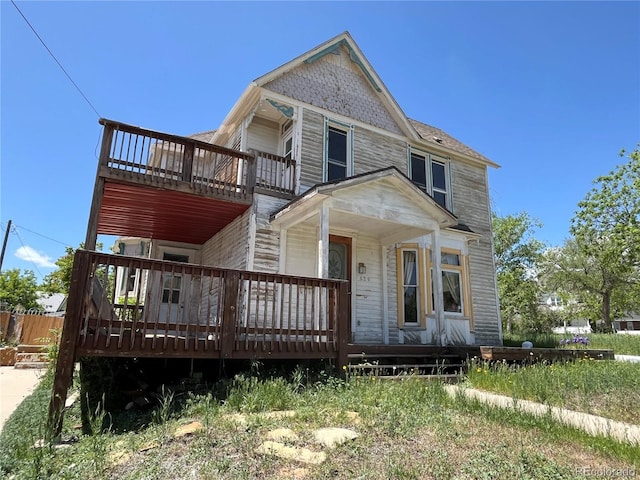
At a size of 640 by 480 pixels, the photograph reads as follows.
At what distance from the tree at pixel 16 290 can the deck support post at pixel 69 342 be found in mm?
37984

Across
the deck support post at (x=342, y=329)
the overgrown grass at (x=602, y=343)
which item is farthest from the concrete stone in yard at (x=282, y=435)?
the overgrown grass at (x=602, y=343)

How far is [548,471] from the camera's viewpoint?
9.25 feet

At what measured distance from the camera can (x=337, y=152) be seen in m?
10.7

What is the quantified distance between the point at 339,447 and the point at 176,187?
6201mm

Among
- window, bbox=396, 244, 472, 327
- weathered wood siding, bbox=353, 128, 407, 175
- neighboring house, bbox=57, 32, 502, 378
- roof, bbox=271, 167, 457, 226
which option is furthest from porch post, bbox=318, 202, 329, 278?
window, bbox=396, 244, 472, 327

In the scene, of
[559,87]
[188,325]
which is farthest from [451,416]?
[559,87]

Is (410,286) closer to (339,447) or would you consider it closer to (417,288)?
(417,288)

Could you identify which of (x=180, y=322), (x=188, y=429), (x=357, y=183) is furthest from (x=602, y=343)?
(x=188, y=429)

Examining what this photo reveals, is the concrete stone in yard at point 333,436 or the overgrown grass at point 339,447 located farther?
the concrete stone in yard at point 333,436

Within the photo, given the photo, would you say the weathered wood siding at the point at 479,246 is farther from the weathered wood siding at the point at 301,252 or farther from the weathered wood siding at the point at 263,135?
the weathered wood siding at the point at 263,135

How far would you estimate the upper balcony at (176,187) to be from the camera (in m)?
7.62

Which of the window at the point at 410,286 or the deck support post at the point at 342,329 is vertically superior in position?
the window at the point at 410,286

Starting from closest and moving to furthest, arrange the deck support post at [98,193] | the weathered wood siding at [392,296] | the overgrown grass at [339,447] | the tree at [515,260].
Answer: the overgrown grass at [339,447], the deck support post at [98,193], the weathered wood siding at [392,296], the tree at [515,260]

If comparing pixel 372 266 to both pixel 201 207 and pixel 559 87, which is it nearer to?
pixel 201 207
